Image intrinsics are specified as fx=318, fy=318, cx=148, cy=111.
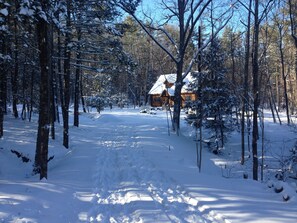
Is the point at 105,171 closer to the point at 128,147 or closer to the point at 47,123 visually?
the point at 47,123

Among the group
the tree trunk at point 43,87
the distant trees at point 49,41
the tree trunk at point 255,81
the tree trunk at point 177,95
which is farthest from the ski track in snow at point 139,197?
the tree trunk at point 177,95

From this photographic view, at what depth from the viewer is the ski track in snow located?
566 centimetres

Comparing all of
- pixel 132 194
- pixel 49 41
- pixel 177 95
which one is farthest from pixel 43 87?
pixel 177 95

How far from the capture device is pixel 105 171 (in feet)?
30.8

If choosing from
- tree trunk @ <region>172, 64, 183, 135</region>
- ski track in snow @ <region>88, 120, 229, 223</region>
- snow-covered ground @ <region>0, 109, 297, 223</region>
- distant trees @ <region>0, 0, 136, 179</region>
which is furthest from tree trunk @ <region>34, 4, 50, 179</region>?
tree trunk @ <region>172, 64, 183, 135</region>

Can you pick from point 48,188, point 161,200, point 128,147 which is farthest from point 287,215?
point 128,147

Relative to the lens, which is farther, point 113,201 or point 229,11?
point 229,11

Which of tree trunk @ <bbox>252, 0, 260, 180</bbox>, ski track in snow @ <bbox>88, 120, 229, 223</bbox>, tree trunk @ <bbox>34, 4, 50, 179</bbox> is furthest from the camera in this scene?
tree trunk @ <bbox>252, 0, 260, 180</bbox>

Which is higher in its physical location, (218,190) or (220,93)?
(220,93)

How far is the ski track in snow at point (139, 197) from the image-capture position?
5664 millimetres

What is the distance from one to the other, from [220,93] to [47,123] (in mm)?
11625

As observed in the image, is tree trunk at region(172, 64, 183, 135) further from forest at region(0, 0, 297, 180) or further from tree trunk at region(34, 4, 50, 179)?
tree trunk at region(34, 4, 50, 179)

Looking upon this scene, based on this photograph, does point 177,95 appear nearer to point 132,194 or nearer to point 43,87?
point 43,87

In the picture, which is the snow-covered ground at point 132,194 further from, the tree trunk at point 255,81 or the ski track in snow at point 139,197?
the tree trunk at point 255,81
